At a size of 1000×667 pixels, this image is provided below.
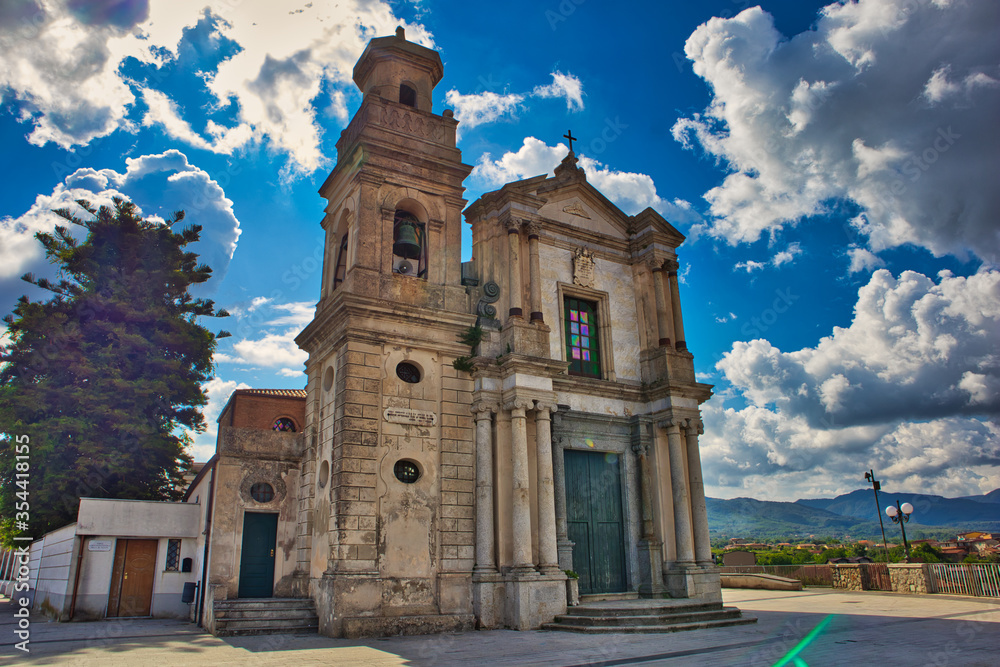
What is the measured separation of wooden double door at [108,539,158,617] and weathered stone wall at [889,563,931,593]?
891 inches

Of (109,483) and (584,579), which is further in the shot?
(109,483)

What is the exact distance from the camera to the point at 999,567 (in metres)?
17.9

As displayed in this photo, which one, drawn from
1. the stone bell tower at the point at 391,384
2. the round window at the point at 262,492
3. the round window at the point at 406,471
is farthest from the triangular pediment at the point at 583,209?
the round window at the point at 262,492

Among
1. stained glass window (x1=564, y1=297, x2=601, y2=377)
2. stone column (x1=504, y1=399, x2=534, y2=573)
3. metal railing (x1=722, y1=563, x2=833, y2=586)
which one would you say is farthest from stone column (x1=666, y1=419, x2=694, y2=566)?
metal railing (x1=722, y1=563, x2=833, y2=586)

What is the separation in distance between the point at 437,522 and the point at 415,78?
12.1 metres

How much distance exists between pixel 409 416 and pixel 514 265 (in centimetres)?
500

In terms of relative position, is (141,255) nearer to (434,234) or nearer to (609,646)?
(434,234)

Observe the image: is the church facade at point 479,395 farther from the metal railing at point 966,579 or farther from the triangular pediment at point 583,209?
the metal railing at point 966,579

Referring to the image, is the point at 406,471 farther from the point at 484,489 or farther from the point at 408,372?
the point at 408,372

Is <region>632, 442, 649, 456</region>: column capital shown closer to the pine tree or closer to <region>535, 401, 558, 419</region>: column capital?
<region>535, 401, 558, 419</region>: column capital

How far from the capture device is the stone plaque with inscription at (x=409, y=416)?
14.4 m

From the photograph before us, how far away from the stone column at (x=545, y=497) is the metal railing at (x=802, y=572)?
15022 mm

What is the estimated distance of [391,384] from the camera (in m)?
14.6

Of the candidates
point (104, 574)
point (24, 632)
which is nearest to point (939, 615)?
point (24, 632)
